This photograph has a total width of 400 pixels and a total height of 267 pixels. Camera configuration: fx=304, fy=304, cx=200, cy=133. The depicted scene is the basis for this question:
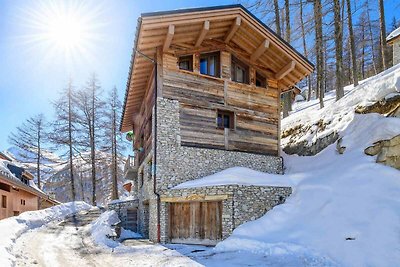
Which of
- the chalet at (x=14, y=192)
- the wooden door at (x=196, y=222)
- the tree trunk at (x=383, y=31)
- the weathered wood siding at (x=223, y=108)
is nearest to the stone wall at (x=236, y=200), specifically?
the wooden door at (x=196, y=222)

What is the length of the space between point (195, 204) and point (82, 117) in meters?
21.4

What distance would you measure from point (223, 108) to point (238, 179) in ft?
12.1

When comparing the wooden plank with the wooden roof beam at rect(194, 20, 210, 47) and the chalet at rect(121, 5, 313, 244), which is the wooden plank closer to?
the chalet at rect(121, 5, 313, 244)

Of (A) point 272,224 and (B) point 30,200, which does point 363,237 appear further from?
(B) point 30,200

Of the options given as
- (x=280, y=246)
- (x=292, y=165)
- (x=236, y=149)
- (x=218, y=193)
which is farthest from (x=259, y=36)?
(x=280, y=246)

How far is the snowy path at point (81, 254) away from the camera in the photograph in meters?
8.66

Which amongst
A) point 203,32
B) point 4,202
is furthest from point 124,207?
point 203,32

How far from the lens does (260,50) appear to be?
14633 millimetres

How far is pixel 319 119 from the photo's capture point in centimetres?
1619

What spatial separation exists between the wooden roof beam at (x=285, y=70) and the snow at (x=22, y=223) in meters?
13.4

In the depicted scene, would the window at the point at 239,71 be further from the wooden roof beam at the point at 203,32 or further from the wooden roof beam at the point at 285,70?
the wooden roof beam at the point at 203,32

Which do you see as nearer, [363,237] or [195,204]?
[363,237]

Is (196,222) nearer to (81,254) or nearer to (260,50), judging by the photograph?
(81,254)

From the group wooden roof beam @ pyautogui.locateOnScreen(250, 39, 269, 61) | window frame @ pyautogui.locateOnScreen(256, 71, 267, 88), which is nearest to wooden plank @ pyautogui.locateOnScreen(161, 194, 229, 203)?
window frame @ pyautogui.locateOnScreen(256, 71, 267, 88)
